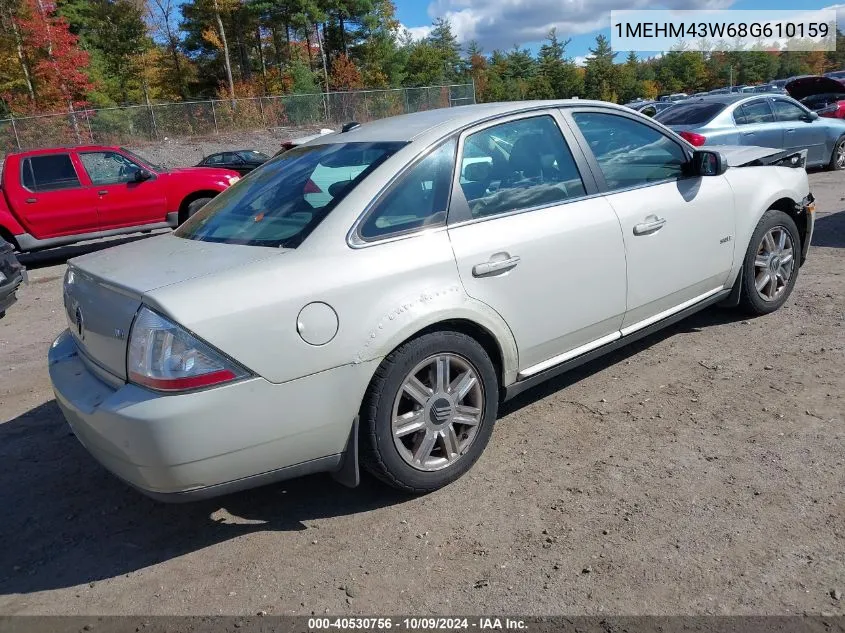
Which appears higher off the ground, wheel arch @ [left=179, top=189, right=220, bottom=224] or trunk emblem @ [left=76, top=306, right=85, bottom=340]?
trunk emblem @ [left=76, top=306, right=85, bottom=340]

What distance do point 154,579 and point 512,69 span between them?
74835 millimetres

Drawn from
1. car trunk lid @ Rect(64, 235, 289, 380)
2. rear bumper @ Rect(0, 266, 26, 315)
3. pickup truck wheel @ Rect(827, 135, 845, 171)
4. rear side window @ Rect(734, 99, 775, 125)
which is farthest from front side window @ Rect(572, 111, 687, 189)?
pickup truck wheel @ Rect(827, 135, 845, 171)

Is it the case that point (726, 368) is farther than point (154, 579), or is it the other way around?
point (726, 368)

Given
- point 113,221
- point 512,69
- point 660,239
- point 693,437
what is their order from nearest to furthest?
1. point 693,437
2. point 660,239
3. point 113,221
4. point 512,69

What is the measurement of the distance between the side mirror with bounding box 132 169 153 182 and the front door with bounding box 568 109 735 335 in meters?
8.61

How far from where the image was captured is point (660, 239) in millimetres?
4078

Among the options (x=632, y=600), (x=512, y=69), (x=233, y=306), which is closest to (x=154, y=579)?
(x=233, y=306)

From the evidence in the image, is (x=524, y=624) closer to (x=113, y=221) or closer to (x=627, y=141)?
(x=627, y=141)

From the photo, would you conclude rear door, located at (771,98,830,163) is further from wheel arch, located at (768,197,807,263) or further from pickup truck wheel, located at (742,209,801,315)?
pickup truck wheel, located at (742,209,801,315)

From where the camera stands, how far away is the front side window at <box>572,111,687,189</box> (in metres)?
3.99

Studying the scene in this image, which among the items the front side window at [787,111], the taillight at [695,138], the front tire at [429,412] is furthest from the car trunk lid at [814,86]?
the front tire at [429,412]

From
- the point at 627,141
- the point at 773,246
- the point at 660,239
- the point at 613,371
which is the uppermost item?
the point at 627,141

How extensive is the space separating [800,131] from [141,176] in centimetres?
1109

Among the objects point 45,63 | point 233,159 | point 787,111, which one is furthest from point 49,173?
point 45,63
